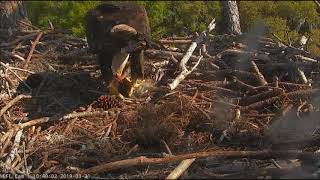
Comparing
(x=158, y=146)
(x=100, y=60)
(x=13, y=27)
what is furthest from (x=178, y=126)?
(x=13, y=27)

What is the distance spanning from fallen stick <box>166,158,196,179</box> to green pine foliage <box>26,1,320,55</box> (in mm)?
7482

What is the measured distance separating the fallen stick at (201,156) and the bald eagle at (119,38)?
4.73ft

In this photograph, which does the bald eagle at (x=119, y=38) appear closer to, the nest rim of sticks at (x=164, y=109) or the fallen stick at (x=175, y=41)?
the nest rim of sticks at (x=164, y=109)

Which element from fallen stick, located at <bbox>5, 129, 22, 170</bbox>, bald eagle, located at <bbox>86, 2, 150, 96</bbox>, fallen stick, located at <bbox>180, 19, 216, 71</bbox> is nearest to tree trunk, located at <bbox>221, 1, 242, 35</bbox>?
fallen stick, located at <bbox>180, 19, 216, 71</bbox>

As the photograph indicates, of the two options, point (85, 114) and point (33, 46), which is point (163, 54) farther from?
point (33, 46)

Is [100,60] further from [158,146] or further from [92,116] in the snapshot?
[158,146]

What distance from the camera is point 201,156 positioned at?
4352 millimetres

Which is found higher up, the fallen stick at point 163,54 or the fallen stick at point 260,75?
the fallen stick at point 163,54

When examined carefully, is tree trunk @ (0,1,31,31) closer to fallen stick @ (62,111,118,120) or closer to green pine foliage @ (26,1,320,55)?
fallen stick @ (62,111,118,120)

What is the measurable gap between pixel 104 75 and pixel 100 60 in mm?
175

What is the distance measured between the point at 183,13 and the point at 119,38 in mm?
8136

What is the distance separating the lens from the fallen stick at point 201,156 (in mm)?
4270

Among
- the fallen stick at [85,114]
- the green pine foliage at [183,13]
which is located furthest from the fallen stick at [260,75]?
the green pine foliage at [183,13]

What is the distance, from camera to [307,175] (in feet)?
12.0
